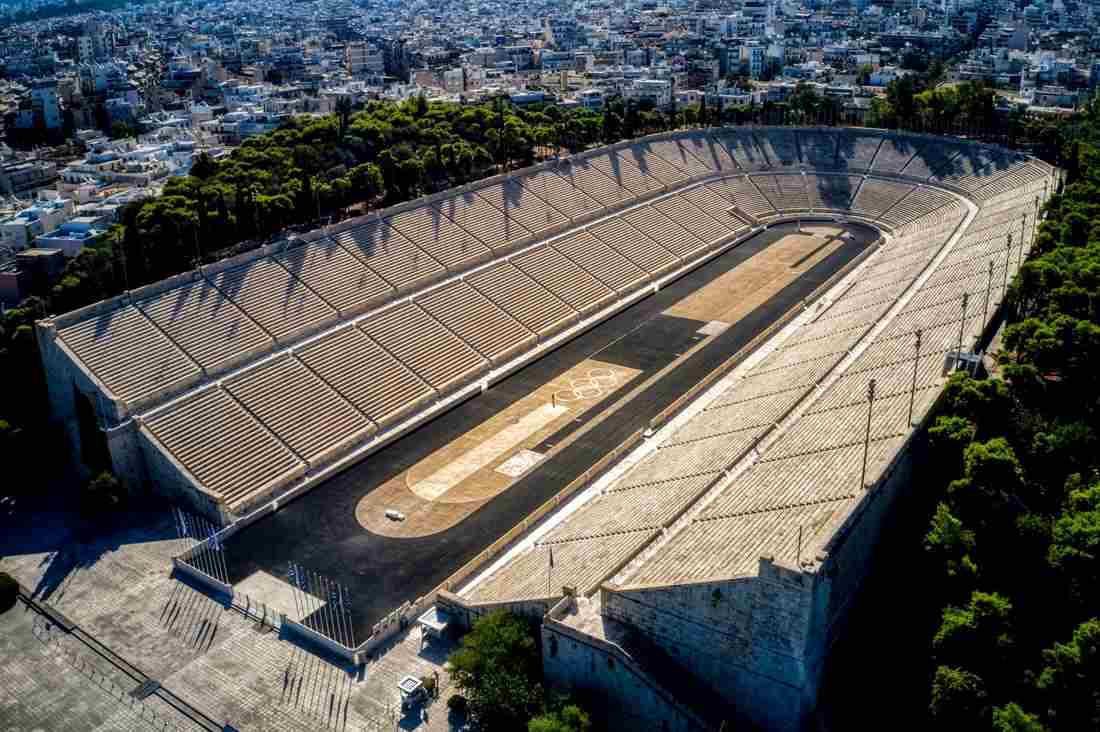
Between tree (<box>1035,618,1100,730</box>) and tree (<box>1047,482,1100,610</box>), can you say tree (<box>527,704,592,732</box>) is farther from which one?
tree (<box>1047,482,1100,610</box>)

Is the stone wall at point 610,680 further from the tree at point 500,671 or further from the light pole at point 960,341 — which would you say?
the light pole at point 960,341

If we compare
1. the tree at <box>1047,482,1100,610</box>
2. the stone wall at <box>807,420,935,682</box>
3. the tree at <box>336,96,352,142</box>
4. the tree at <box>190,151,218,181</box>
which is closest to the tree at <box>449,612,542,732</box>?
the stone wall at <box>807,420,935,682</box>

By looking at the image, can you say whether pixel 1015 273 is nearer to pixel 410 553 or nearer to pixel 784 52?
pixel 410 553

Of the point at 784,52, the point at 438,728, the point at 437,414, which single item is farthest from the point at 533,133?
the point at 784,52

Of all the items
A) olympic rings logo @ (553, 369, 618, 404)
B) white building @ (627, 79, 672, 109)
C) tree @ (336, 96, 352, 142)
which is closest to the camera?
olympic rings logo @ (553, 369, 618, 404)

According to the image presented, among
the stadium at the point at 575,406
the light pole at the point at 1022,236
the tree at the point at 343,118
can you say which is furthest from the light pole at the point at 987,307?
the tree at the point at 343,118

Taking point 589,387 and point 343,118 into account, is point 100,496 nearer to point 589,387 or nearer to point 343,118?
point 589,387
